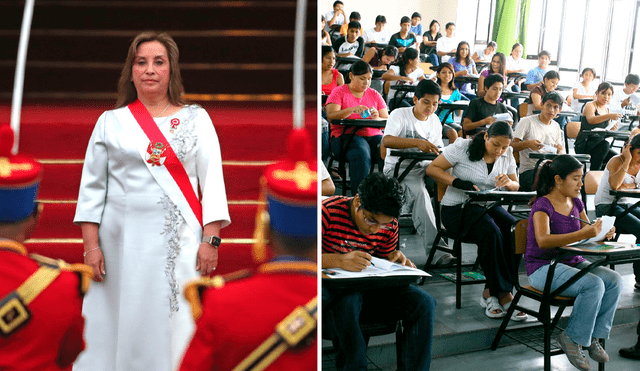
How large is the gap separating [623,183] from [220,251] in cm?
306

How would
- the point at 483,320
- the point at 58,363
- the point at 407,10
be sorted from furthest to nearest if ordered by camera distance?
the point at 407,10
the point at 483,320
the point at 58,363

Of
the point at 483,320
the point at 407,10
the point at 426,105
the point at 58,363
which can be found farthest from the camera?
the point at 407,10

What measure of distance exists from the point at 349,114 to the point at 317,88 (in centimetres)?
242

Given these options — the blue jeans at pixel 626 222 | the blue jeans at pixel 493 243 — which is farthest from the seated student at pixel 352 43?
the blue jeans at pixel 493 243

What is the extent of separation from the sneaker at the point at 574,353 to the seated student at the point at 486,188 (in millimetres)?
429

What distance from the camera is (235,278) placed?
1264 millimetres

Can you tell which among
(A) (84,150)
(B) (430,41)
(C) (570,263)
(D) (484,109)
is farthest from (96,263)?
(B) (430,41)

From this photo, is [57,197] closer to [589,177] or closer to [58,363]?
[58,363]

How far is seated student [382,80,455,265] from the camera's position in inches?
128

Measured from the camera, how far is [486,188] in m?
3.08

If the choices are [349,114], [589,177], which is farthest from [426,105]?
[589,177]

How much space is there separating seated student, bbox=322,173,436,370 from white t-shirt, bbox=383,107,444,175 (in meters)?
1.25

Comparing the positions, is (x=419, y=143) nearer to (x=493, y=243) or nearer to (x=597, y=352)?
(x=493, y=243)

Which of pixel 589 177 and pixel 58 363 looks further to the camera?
pixel 589 177
